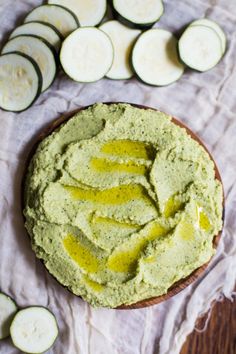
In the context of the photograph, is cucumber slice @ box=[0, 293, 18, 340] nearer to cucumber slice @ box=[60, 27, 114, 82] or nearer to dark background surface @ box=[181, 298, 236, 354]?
dark background surface @ box=[181, 298, 236, 354]

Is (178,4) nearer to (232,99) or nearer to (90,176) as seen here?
(232,99)

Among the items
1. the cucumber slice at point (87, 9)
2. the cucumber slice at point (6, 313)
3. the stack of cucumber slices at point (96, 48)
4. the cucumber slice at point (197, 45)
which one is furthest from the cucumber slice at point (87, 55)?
the cucumber slice at point (6, 313)

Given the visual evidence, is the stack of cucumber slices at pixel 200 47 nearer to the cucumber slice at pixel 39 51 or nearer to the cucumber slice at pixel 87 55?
the cucumber slice at pixel 87 55

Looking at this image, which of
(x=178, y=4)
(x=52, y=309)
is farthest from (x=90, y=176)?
(x=178, y=4)

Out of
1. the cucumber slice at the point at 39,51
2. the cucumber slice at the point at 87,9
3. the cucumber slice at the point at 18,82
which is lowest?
the cucumber slice at the point at 18,82

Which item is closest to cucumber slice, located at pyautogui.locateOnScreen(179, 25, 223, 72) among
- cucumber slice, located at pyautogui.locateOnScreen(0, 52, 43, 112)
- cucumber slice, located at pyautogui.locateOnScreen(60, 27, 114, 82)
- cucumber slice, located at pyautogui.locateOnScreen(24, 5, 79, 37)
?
cucumber slice, located at pyautogui.locateOnScreen(60, 27, 114, 82)

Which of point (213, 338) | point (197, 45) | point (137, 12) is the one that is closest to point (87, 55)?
point (137, 12)
